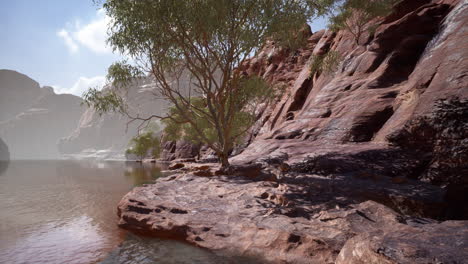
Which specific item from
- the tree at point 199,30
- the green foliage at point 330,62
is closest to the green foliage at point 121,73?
the tree at point 199,30

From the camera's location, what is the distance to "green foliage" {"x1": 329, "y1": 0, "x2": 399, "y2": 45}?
2762cm

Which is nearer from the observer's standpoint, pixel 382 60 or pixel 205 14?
pixel 205 14

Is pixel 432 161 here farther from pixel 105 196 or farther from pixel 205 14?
pixel 105 196

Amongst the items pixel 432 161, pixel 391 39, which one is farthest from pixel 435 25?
pixel 432 161

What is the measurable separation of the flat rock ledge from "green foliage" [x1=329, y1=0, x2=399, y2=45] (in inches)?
934

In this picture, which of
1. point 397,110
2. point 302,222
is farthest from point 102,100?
point 397,110

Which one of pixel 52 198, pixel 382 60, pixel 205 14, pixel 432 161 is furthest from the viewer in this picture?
pixel 382 60

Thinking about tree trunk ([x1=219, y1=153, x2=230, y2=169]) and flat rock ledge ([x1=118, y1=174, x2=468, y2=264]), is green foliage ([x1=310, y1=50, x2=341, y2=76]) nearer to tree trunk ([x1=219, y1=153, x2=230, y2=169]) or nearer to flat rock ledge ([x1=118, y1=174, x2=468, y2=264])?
tree trunk ([x1=219, y1=153, x2=230, y2=169])

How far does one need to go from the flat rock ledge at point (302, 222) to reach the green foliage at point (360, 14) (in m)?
23.7

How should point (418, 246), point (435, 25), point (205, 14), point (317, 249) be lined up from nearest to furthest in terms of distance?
1. point (418, 246)
2. point (317, 249)
3. point (205, 14)
4. point (435, 25)

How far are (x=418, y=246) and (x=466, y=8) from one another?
17922 millimetres

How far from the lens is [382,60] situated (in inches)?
827

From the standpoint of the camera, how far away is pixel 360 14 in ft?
102

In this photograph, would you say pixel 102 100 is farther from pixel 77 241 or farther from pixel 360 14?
pixel 360 14
